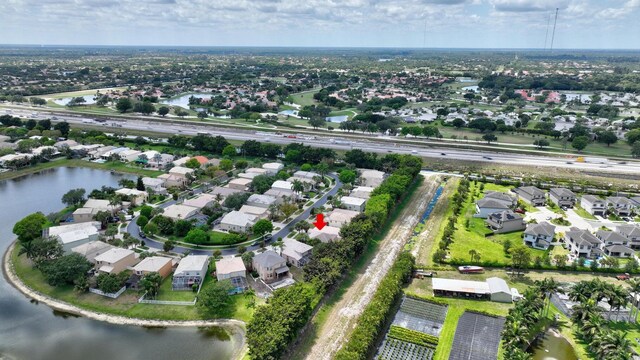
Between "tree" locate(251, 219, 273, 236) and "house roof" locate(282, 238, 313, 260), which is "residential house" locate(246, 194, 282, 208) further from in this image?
"house roof" locate(282, 238, 313, 260)

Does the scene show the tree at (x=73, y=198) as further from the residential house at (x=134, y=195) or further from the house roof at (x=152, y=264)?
the house roof at (x=152, y=264)

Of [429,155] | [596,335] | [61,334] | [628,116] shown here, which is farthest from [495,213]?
[628,116]

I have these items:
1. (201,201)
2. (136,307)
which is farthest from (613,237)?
(136,307)

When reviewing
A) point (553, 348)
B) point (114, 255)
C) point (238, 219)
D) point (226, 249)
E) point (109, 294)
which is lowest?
point (553, 348)

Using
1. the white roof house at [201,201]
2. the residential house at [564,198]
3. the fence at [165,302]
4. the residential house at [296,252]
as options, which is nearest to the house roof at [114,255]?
the fence at [165,302]

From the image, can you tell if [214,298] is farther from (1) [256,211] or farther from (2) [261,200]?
(2) [261,200]

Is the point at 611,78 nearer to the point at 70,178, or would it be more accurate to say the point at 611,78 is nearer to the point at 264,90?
the point at 264,90
